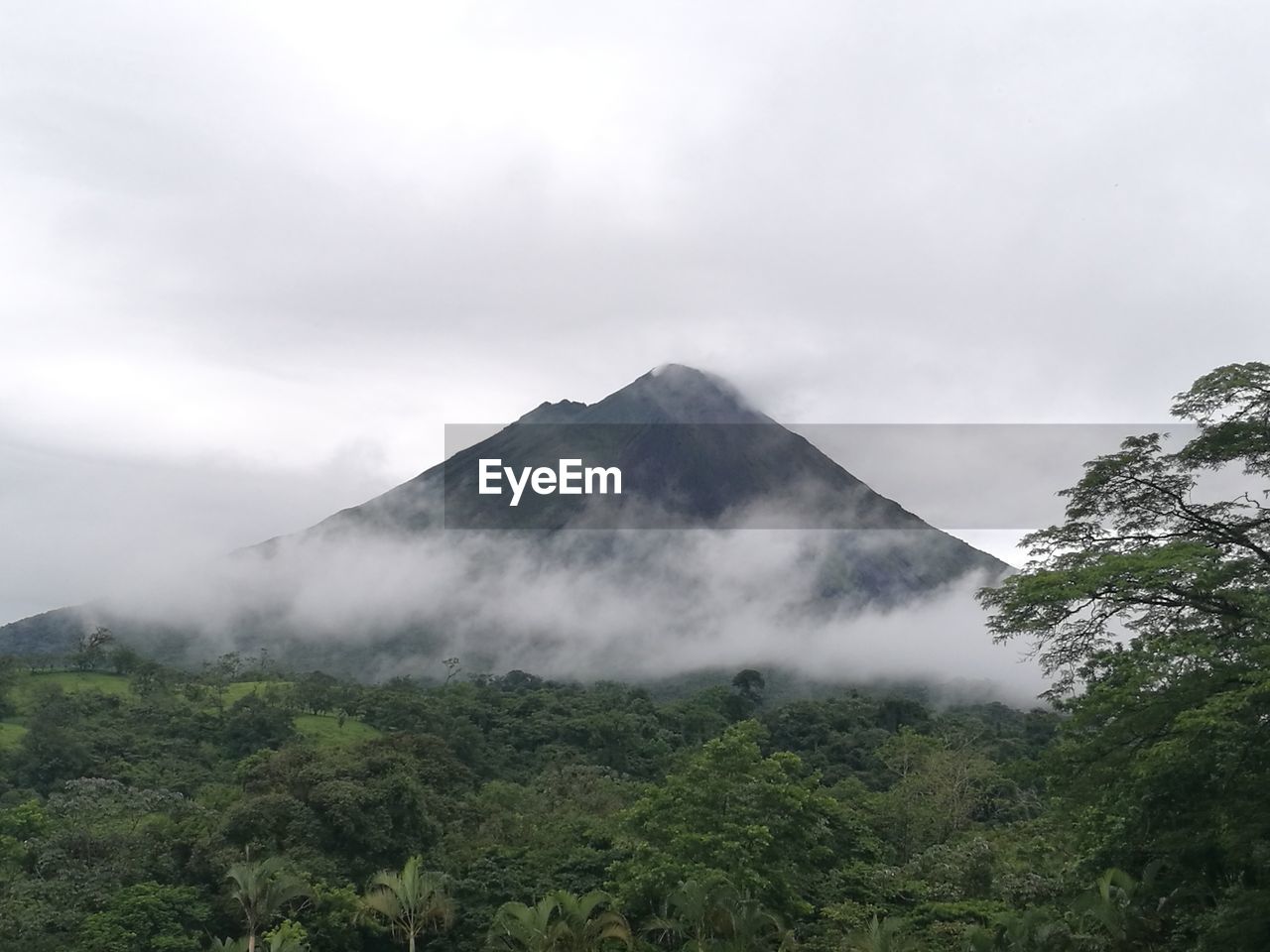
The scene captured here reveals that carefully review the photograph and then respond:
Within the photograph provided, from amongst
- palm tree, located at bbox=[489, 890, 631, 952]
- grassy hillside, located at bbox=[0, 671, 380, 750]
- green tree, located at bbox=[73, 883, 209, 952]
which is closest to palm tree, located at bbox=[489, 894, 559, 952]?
palm tree, located at bbox=[489, 890, 631, 952]

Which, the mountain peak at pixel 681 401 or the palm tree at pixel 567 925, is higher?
the mountain peak at pixel 681 401

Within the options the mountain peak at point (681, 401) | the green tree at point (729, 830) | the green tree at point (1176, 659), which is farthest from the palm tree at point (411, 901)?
the mountain peak at point (681, 401)

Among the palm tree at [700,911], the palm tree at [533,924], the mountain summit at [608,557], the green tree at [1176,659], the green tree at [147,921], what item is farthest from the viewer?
the mountain summit at [608,557]

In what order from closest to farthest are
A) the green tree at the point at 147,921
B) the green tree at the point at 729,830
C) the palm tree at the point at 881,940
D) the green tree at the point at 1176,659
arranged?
the green tree at the point at 1176,659
the palm tree at the point at 881,940
the green tree at the point at 729,830
the green tree at the point at 147,921

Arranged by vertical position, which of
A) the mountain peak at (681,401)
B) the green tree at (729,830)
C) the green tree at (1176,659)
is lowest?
the green tree at (729,830)

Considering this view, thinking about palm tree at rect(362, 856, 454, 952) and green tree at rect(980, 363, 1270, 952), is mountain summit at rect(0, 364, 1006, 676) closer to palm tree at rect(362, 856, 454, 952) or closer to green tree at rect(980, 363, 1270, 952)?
palm tree at rect(362, 856, 454, 952)

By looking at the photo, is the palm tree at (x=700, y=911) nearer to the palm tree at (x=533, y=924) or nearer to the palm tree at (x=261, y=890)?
the palm tree at (x=533, y=924)

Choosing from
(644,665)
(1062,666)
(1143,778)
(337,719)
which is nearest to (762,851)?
(1062,666)

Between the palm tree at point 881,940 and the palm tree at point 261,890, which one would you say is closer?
the palm tree at point 881,940
